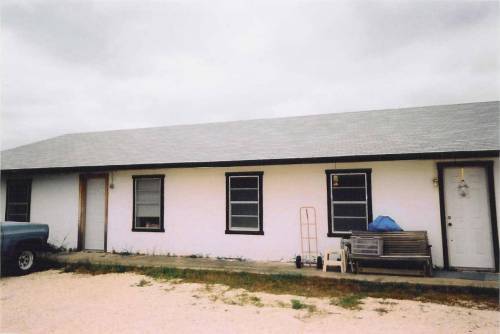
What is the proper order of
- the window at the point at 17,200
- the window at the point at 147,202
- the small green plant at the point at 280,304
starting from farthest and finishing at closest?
the window at the point at 17,200, the window at the point at 147,202, the small green plant at the point at 280,304

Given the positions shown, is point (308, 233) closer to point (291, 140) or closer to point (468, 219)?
point (291, 140)

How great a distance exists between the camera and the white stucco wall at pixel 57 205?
12.1 m

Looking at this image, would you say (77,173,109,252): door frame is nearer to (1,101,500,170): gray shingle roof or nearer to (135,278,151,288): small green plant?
(1,101,500,170): gray shingle roof

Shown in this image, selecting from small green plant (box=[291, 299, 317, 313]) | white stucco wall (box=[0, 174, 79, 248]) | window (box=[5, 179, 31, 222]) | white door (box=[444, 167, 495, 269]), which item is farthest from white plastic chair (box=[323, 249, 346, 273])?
window (box=[5, 179, 31, 222])

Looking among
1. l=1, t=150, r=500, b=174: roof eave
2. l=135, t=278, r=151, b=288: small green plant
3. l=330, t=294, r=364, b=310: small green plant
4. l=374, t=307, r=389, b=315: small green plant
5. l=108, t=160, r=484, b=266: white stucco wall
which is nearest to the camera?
l=374, t=307, r=389, b=315: small green plant

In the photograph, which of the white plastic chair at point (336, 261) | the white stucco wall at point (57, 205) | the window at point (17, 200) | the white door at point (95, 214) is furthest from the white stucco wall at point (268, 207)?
the window at point (17, 200)

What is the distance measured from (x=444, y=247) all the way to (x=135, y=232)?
9.16m

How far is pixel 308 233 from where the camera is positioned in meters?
9.58

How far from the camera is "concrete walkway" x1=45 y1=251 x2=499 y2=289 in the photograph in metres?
7.38

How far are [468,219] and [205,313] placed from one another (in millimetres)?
6898

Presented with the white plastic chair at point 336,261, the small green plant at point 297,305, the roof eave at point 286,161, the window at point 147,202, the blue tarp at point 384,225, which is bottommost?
the small green plant at point 297,305

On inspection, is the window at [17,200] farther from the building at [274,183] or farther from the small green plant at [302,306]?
the small green plant at [302,306]

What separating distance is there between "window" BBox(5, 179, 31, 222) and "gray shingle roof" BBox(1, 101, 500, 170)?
742 millimetres

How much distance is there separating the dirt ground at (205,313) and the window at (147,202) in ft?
12.5
